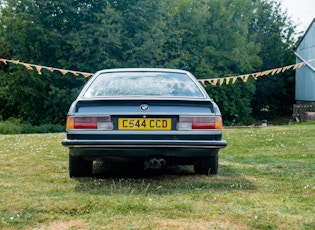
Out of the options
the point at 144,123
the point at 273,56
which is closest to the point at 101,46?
the point at 273,56

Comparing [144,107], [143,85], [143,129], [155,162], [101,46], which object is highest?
[101,46]

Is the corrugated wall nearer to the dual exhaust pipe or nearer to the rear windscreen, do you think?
the rear windscreen

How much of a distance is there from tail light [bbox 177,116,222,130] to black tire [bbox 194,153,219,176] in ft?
2.95

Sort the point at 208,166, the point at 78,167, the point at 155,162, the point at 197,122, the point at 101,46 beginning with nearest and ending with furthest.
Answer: the point at 197,122, the point at 155,162, the point at 78,167, the point at 208,166, the point at 101,46

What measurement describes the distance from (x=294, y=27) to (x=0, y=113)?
27966 millimetres

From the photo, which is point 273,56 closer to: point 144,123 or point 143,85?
point 143,85

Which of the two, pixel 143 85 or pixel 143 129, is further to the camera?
pixel 143 85

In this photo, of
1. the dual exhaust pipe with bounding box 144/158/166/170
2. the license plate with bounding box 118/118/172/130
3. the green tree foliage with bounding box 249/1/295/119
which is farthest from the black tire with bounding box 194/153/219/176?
the green tree foliage with bounding box 249/1/295/119

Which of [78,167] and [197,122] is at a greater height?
[197,122]

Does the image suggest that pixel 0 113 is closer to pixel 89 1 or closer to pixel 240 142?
pixel 89 1

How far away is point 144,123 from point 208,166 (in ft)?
4.52

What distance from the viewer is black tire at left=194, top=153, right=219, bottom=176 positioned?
20.7ft

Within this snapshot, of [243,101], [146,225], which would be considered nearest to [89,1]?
[243,101]

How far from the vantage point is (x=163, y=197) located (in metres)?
4.75
